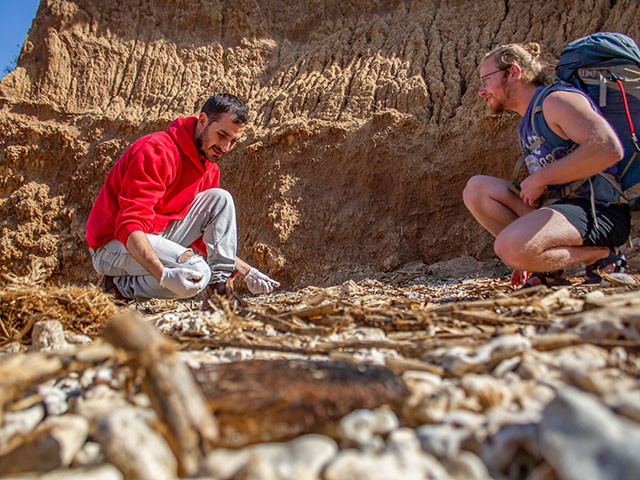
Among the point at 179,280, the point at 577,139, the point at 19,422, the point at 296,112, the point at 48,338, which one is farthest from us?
the point at 296,112

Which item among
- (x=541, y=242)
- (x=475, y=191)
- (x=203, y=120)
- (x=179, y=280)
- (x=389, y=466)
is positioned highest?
(x=203, y=120)

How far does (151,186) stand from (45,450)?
1.98 m

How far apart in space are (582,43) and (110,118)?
4.89 metres

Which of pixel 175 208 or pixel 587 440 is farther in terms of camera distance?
pixel 175 208

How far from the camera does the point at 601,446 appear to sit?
562mm

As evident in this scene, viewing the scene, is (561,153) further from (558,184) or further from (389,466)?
(389,466)

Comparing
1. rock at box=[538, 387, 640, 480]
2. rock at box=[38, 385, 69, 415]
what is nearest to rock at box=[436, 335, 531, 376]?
rock at box=[538, 387, 640, 480]

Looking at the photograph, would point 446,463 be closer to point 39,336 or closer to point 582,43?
point 39,336

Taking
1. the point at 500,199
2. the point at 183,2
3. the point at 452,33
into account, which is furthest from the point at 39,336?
the point at 183,2

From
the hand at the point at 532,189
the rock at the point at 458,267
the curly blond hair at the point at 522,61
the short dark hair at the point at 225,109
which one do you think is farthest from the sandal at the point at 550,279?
the short dark hair at the point at 225,109

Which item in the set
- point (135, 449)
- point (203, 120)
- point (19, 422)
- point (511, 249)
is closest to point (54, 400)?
point (19, 422)

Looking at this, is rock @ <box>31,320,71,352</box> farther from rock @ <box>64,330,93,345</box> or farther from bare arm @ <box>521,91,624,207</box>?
bare arm @ <box>521,91,624,207</box>

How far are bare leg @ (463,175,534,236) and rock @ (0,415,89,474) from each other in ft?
7.79

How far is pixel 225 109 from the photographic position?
9.05ft
